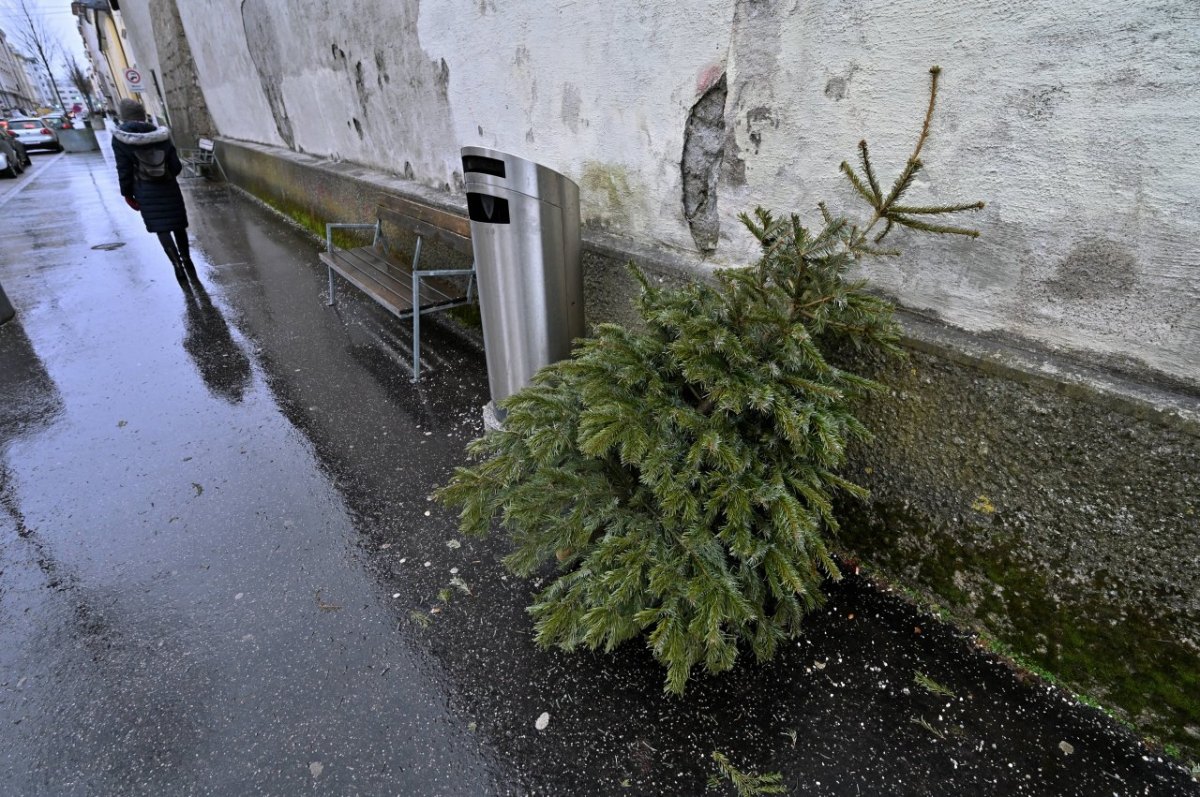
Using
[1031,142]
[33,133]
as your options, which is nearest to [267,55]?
[1031,142]

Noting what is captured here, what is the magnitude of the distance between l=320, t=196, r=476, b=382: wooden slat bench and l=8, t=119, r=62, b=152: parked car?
27730 mm

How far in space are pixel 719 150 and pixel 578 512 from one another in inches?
65.1

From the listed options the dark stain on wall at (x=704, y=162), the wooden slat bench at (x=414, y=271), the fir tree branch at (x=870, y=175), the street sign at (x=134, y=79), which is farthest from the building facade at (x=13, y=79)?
the fir tree branch at (x=870, y=175)

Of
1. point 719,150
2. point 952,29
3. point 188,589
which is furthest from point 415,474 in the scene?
point 952,29

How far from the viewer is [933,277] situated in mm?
1982

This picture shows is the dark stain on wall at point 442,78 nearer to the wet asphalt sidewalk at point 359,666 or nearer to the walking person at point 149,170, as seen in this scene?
the wet asphalt sidewalk at point 359,666

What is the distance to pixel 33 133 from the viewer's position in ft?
73.9

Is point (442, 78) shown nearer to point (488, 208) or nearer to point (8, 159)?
point (488, 208)

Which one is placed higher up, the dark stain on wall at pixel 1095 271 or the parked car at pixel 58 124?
the parked car at pixel 58 124

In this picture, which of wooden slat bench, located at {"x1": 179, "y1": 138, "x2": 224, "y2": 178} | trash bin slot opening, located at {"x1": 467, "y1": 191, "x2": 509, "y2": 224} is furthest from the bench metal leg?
wooden slat bench, located at {"x1": 179, "y1": 138, "x2": 224, "y2": 178}

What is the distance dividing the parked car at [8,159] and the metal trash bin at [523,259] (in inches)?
767

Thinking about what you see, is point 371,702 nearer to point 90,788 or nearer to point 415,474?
point 90,788

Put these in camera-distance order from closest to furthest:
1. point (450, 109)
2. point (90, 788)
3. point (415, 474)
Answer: point (90, 788) → point (415, 474) → point (450, 109)

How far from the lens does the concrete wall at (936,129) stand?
148cm
